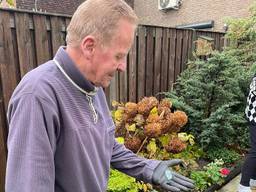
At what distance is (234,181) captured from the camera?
4.23 m

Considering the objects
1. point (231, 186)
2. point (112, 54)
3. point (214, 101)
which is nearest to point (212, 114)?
point (214, 101)

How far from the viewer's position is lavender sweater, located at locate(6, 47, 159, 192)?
1.01 m

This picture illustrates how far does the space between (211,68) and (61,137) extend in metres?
3.88

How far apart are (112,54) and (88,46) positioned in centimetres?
11

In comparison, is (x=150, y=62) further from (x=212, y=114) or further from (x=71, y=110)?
(x=71, y=110)

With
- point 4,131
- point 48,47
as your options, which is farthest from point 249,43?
point 4,131

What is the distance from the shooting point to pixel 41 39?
3334mm

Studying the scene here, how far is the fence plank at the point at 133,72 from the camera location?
462 cm

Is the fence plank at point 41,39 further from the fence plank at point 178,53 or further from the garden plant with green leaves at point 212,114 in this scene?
the fence plank at point 178,53

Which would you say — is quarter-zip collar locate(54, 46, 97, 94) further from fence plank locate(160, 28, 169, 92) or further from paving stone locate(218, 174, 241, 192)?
fence plank locate(160, 28, 169, 92)

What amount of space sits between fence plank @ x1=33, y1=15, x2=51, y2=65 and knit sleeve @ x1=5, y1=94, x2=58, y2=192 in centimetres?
239

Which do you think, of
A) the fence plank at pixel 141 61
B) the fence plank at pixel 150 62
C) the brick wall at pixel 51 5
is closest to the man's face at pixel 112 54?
the fence plank at pixel 141 61

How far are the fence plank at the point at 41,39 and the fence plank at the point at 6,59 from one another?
31cm

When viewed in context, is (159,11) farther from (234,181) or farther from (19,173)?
(19,173)
